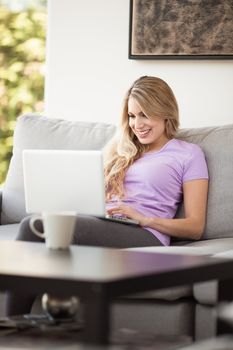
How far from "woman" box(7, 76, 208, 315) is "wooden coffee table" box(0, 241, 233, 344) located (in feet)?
2.66

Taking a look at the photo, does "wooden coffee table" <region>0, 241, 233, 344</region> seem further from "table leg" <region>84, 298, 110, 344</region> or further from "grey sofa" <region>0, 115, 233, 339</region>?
"grey sofa" <region>0, 115, 233, 339</region>

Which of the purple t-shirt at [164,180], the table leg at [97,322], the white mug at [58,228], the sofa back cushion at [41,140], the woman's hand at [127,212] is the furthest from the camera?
the sofa back cushion at [41,140]

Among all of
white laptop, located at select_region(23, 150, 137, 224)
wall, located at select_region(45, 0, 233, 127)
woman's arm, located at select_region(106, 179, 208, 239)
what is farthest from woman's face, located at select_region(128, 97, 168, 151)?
white laptop, located at select_region(23, 150, 137, 224)

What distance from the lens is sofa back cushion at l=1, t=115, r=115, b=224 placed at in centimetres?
374

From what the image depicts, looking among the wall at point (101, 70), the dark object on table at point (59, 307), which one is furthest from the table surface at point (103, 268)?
the wall at point (101, 70)

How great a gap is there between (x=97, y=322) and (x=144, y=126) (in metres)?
1.73

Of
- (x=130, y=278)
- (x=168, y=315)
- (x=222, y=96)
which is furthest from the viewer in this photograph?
(x=222, y=96)

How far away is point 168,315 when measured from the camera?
2.74 meters

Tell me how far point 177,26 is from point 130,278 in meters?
2.25

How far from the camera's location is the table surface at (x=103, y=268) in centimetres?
190

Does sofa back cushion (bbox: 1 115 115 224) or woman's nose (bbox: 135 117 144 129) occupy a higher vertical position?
woman's nose (bbox: 135 117 144 129)

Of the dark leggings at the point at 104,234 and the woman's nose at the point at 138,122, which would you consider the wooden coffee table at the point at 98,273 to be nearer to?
the dark leggings at the point at 104,234

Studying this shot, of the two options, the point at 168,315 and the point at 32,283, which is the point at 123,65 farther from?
the point at 32,283

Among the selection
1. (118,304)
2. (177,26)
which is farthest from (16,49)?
(118,304)
